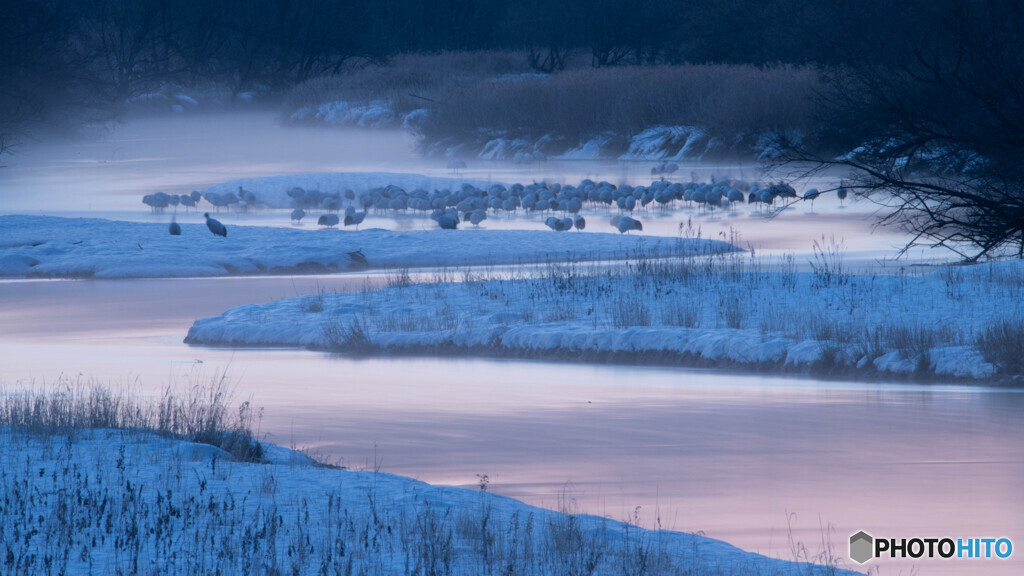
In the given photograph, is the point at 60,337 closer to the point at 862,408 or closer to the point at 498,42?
the point at 862,408

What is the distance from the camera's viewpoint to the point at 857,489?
25.5 ft

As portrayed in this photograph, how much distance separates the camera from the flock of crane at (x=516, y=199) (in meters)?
26.8

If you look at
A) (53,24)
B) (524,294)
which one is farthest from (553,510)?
(53,24)

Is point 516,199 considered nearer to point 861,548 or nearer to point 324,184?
point 324,184

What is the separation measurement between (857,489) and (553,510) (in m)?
1.93

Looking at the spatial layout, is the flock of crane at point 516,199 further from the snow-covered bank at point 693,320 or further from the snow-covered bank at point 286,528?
the snow-covered bank at point 286,528

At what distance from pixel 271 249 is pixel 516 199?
723cm

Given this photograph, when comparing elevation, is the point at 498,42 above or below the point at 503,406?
above

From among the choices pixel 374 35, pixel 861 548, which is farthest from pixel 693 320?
pixel 374 35

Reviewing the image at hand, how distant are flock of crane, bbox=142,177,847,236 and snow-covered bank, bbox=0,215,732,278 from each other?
2792mm

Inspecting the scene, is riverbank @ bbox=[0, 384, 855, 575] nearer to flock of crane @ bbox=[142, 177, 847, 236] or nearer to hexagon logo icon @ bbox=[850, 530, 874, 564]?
hexagon logo icon @ bbox=[850, 530, 874, 564]

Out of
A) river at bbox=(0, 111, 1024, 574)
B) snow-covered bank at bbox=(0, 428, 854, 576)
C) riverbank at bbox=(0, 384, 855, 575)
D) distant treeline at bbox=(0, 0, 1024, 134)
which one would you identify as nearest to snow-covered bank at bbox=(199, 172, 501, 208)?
distant treeline at bbox=(0, 0, 1024, 134)

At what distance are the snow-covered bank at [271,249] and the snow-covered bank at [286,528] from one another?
1283 centimetres

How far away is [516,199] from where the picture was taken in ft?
90.3
